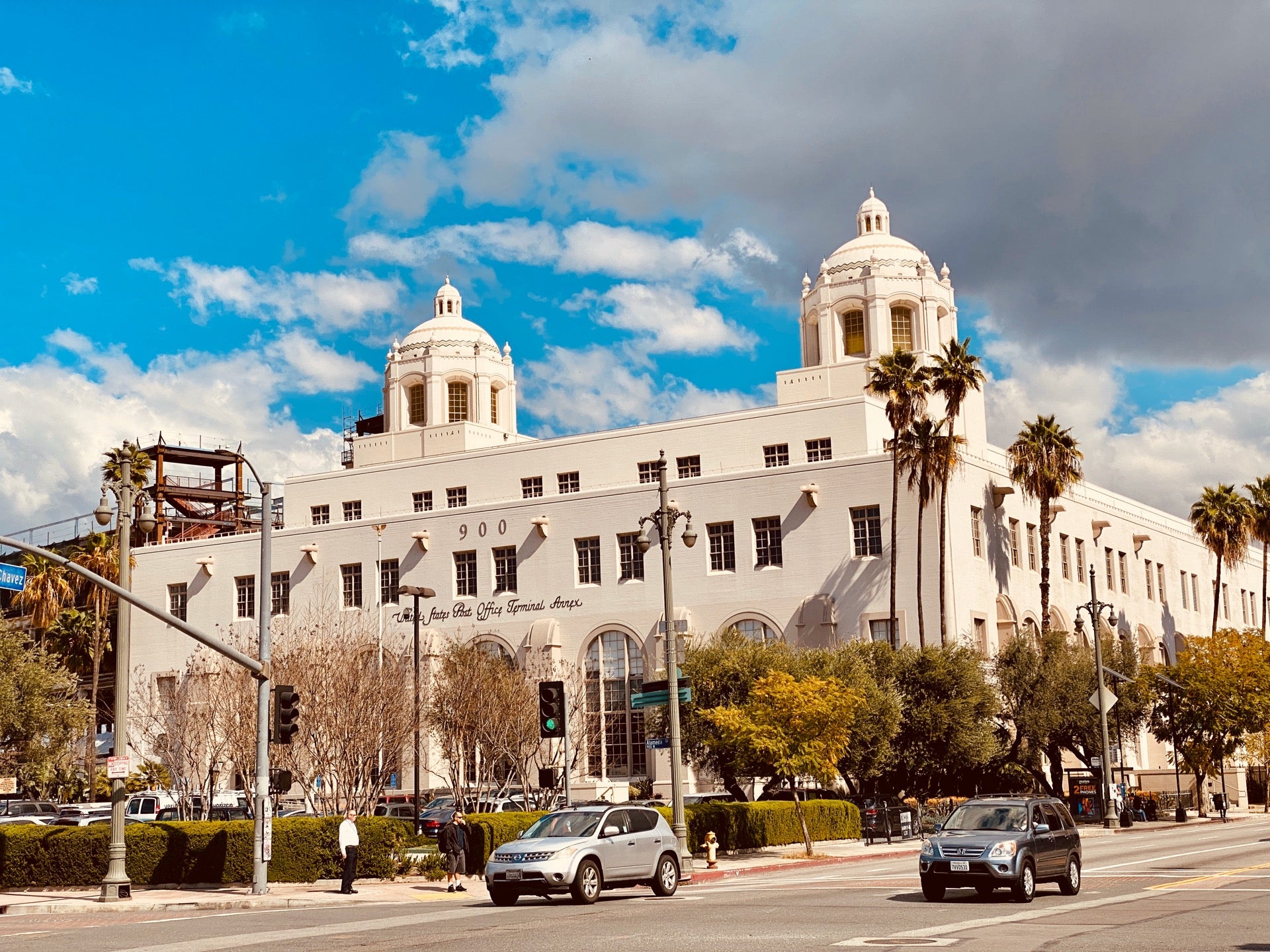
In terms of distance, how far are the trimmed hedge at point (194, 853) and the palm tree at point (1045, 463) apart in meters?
38.0

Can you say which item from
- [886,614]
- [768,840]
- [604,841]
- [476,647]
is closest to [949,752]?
[886,614]

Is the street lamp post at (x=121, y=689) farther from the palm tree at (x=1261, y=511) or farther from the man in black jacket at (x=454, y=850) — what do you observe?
the palm tree at (x=1261, y=511)

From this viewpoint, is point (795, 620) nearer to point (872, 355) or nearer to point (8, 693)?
point (872, 355)

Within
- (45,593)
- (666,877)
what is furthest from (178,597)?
(666,877)

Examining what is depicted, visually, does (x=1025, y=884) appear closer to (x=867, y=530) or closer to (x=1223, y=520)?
(x=867, y=530)

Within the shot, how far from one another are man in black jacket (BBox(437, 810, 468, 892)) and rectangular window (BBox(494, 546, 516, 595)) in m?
39.9

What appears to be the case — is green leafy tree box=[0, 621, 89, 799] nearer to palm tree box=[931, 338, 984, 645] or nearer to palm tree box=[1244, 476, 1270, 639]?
palm tree box=[931, 338, 984, 645]

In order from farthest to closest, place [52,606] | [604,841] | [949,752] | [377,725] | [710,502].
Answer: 1. [52,606]
2. [710,502]
3. [949,752]
4. [377,725]
5. [604,841]

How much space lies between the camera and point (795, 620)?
62500mm

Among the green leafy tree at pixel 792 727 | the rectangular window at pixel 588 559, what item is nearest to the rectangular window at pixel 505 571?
the rectangular window at pixel 588 559

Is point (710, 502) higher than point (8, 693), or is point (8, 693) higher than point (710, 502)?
point (710, 502)

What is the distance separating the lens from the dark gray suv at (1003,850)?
21.9 m

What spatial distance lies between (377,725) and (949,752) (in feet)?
68.1

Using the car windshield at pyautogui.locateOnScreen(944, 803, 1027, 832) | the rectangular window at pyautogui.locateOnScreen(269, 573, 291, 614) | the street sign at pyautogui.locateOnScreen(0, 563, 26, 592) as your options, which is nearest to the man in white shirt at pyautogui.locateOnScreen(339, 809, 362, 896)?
the street sign at pyautogui.locateOnScreen(0, 563, 26, 592)
